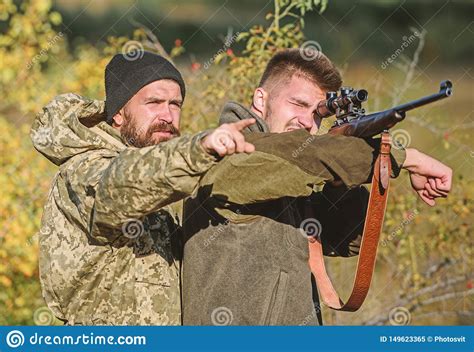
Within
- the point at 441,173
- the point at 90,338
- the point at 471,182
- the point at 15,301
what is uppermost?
the point at 471,182

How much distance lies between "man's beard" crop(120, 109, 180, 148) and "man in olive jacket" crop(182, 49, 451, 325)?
0.29m

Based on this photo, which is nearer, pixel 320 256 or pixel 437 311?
pixel 320 256

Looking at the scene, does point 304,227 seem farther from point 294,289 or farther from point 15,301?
point 15,301

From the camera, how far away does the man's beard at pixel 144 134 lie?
379 centimetres

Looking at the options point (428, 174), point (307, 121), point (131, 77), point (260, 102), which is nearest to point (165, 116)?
point (131, 77)

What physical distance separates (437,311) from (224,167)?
4639 mm

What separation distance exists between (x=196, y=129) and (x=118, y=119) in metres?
2.89

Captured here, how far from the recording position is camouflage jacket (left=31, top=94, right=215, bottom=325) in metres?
3.52

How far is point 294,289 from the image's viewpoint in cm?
354

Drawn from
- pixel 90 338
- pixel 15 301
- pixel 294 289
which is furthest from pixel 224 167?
pixel 15 301

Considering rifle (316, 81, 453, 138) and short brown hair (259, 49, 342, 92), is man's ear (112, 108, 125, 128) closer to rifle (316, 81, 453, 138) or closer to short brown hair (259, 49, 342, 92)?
short brown hair (259, 49, 342, 92)

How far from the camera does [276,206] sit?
3.57 metres

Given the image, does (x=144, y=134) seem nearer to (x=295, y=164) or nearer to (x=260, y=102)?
(x=260, y=102)

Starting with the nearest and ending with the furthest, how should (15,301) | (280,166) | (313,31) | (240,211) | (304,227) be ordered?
1. (280,166)
2. (240,211)
3. (304,227)
4. (15,301)
5. (313,31)
